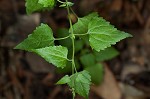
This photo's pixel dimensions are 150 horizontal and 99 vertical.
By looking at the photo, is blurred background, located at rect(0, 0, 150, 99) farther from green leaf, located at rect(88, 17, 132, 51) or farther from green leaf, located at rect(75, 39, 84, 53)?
green leaf, located at rect(88, 17, 132, 51)

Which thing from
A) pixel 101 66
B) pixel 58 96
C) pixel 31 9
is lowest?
pixel 58 96

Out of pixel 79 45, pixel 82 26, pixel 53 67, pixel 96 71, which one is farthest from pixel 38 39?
pixel 53 67

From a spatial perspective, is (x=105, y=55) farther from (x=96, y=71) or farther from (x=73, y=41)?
(x=73, y=41)

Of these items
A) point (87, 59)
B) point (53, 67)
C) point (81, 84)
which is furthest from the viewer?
point (53, 67)

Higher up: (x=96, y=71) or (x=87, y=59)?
(x=87, y=59)

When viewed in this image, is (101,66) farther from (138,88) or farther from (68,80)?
(68,80)

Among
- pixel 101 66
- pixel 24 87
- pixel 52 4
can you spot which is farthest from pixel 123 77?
pixel 52 4

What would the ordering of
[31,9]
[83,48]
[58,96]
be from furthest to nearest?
[58,96] < [83,48] < [31,9]
